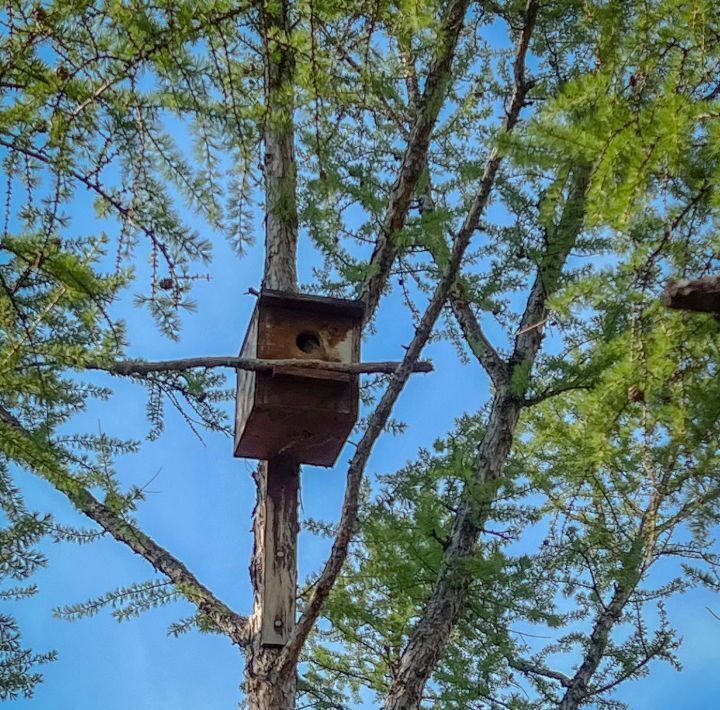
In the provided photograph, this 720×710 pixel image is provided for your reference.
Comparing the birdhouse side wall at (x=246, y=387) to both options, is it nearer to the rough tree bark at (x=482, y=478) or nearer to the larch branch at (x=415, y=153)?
the larch branch at (x=415, y=153)

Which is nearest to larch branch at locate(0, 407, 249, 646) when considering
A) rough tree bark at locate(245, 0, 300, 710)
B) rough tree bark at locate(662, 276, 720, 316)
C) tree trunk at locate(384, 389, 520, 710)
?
rough tree bark at locate(245, 0, 300, 710)

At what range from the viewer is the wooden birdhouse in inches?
121

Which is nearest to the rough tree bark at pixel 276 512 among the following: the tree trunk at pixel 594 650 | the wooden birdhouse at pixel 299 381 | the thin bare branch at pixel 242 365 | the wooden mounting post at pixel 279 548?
the wooden mounting post at pixel 279 548

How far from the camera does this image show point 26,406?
3.55m

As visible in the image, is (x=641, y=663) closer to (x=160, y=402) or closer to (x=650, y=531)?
(x=650, y=531)

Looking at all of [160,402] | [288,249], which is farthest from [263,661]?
[288,249]

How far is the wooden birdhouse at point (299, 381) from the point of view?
10.1 ft

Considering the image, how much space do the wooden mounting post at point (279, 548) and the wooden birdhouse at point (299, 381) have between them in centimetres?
10

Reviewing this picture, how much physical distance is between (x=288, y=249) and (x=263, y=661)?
1.48 meters

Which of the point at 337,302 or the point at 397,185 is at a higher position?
the point at 397,185

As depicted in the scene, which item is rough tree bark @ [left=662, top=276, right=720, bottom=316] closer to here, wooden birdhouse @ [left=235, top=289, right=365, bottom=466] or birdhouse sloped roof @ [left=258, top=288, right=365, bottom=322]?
wooden birdhouse @ [left=235, top=289, right=365, bottom=466]

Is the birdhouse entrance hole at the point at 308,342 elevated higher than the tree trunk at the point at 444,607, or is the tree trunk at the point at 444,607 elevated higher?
the birdhouse entrance hole at the point at 308,342

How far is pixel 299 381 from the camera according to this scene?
3072mm

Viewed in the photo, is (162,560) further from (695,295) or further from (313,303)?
(695,295)
